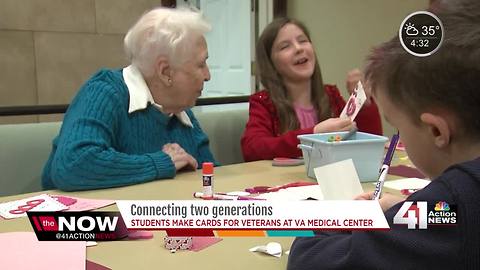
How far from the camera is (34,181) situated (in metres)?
1.66

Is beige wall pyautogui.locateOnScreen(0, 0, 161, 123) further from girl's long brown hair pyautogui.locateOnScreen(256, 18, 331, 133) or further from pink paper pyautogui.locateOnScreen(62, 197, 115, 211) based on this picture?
pink paper pyautogui.locateOnScreen(62, 197, 115, 211)

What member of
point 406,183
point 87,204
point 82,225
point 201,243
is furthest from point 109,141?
point 82,225

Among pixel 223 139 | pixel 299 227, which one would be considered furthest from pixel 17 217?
pixel 223 139

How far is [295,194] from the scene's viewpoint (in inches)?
48.0

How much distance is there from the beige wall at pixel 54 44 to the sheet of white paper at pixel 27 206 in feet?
6.45

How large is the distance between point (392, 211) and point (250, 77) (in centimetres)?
358

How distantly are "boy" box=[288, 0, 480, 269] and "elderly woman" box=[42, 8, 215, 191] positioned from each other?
81cm

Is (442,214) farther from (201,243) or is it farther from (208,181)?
(208,181)

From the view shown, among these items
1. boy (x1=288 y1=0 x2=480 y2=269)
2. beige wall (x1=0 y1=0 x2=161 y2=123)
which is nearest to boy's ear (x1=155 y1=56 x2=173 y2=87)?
boy (x1=288 y1=0 x2=480 y2=269)

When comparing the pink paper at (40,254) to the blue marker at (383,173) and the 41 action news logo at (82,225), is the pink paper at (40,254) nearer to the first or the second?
the 41 action news logo at (82,225)

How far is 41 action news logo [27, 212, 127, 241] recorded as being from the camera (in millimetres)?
521

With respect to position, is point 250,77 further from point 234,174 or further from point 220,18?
point 234,174

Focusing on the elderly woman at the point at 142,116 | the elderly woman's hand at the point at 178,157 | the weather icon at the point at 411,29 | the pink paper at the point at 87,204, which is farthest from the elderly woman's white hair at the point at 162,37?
the weather icon at the point at 411,29

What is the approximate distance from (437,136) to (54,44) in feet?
10.1
